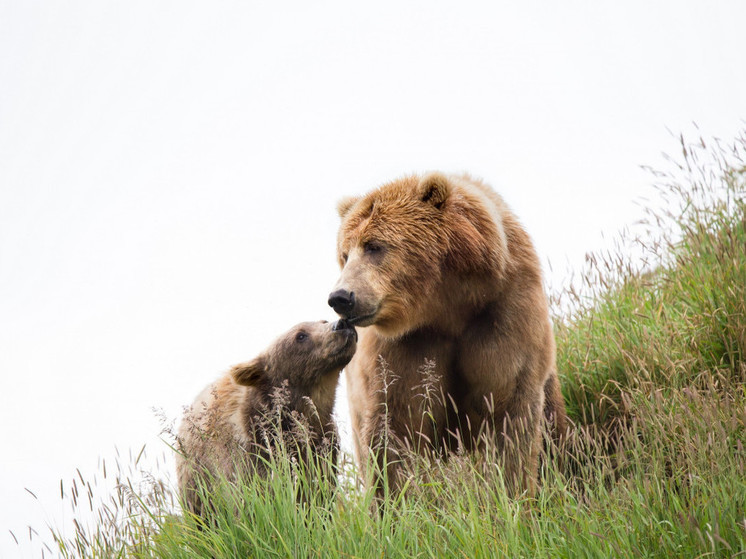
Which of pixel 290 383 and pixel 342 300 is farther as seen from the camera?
pixel 290 383

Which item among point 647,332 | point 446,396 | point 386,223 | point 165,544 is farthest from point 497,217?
point 165,544

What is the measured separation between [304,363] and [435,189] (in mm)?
1649

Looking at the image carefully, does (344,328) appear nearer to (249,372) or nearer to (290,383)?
(290,383)

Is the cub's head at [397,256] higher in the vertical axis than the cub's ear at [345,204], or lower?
lower

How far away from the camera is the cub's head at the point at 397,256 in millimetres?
4492

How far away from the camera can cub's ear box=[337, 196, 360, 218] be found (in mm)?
5250

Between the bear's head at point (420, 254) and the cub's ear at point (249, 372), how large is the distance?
4.07 feet

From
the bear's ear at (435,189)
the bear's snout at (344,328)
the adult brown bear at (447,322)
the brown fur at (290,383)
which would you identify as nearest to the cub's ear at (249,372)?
the brown fur at (290,383)

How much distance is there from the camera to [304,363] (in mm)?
5621

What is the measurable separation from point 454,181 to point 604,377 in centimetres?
212

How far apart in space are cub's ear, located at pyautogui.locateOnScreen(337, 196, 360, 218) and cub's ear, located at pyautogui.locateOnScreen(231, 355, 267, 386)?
123 cm

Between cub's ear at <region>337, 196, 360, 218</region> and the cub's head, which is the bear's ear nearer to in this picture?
the cub's head

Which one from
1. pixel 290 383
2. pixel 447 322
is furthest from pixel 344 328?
pixel 447 322

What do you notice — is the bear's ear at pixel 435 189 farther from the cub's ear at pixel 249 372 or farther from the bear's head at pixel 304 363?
the cub's ear at pixel 249 372
